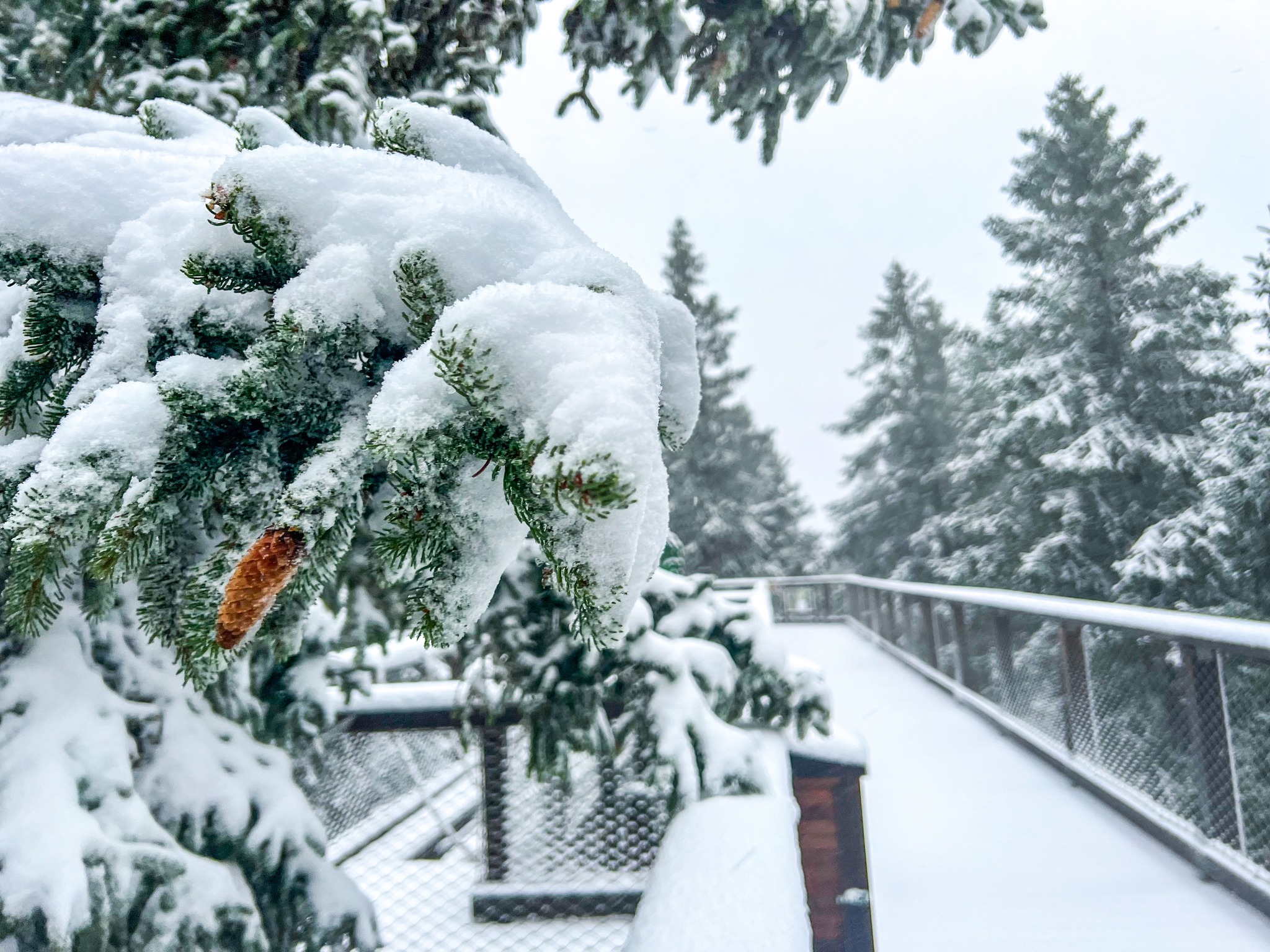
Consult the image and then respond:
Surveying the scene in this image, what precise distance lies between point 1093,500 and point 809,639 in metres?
6.66

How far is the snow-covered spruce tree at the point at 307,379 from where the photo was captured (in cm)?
63

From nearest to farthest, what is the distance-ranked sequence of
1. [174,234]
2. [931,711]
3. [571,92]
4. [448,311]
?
[448,311]
[174,234]
[571,92]
[931,711]

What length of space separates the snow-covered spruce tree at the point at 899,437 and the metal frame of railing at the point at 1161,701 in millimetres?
16421

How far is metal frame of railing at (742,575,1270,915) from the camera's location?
351 centimetres

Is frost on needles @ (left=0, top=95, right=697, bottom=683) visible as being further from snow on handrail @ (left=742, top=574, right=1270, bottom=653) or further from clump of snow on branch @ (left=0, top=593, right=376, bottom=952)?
snow on handrail @ (left=742, top=574, right=1270, bottom=653)

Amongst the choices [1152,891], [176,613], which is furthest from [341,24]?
[1152,891]

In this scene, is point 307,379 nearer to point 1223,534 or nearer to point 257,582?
point 257,582

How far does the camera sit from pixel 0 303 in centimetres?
98

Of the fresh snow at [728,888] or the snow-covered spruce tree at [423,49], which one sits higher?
the snow-covered spruce tree at [423,49]

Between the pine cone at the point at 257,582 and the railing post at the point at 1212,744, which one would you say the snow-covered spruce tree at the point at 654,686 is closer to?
the pine cone at the point at 257,582

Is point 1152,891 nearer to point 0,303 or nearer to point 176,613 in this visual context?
point 176,613

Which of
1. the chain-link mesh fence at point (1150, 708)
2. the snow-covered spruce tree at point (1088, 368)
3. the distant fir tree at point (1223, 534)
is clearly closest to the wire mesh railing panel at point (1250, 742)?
the chain-link mesh fence at point (1150, 708)

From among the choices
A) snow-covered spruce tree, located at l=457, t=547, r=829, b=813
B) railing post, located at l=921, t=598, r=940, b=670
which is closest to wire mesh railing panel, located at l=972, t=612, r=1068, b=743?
railing post, located at l=921, t=598, r=940, b=670

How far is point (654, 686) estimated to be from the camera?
215 cm
